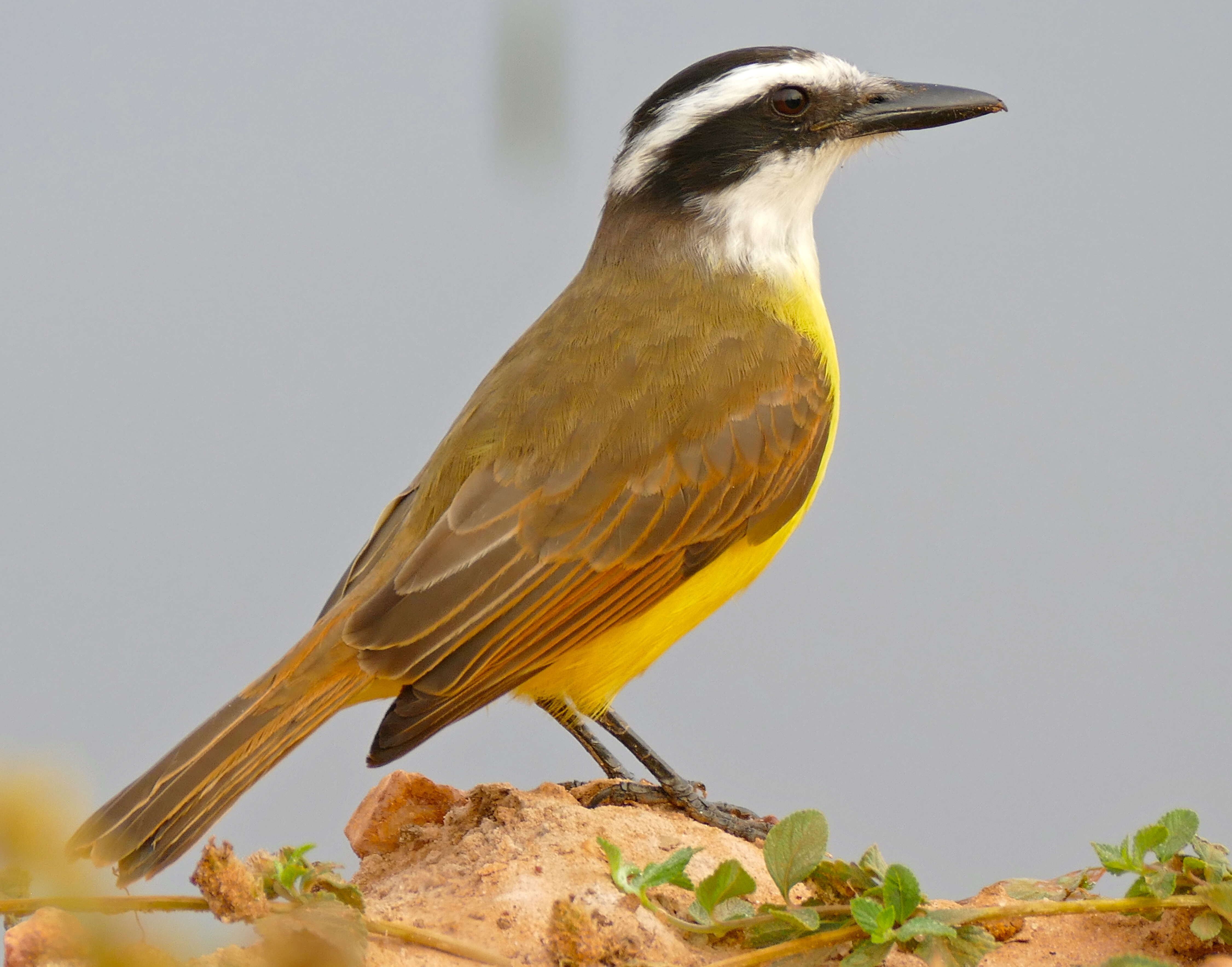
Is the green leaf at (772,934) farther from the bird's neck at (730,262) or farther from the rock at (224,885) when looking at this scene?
the bird's neck at (730,262)

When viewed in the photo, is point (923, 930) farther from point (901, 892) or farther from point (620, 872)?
point (620, 872)

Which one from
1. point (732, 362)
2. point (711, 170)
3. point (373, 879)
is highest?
A: point (711, 170)

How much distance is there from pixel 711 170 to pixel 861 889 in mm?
2261

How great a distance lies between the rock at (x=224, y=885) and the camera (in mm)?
1737

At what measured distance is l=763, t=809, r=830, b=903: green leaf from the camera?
2084mm

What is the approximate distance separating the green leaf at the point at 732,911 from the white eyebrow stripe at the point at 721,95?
7.71ft

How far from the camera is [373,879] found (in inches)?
112

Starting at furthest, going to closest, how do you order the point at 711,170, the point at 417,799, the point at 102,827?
1. the point at 711,170
2. the point at 417,799
3. the point at 102,827

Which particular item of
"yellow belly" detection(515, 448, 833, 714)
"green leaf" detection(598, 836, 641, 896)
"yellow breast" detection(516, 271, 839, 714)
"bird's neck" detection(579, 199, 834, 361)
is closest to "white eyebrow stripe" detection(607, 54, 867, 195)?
"bird's neck" detection(579, 199, 834, 361)

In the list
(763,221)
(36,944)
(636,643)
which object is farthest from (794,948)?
(763,221)

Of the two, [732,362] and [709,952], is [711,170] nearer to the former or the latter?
[732,362]

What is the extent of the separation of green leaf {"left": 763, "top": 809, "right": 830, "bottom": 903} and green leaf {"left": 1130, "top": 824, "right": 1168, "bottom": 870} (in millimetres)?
541

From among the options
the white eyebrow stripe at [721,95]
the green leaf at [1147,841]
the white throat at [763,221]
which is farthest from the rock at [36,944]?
the white eyebrow stripe at [721,95]

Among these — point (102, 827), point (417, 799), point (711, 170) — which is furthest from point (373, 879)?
point (711, 170)
